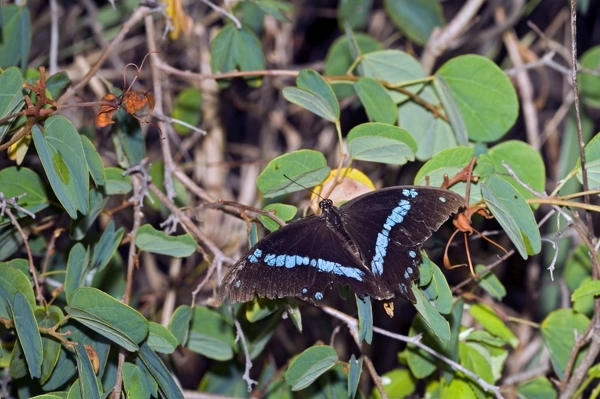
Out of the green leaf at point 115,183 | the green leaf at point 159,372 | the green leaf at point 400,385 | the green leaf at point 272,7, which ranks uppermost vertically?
the green leaf at point 272,7

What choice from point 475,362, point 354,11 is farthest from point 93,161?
point 354,11

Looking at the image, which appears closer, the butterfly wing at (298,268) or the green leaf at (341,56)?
the butterfly wing at (298,268)

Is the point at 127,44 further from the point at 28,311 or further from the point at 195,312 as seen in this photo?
the point at 28,311

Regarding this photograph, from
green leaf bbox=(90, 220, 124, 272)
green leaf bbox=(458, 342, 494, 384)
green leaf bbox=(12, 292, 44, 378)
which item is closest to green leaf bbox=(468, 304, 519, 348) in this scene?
green leaf bbox=(458, 342, 494, 384)

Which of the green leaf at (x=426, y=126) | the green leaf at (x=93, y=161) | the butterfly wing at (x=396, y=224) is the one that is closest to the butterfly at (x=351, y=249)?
the butterfly wing at (x=396, y=224)

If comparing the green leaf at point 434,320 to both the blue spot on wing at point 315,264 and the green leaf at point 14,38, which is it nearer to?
the blue spot on wing at point 315,264

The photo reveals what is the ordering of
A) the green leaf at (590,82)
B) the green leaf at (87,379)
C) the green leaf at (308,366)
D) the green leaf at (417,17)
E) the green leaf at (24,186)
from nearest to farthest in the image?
1. the green leaf at (87,379)
2. the green leaf at (308,366)
3. the green leaf at (24,186)
4. the green leaf at (590,82)
5. the green leaf at (417,17)

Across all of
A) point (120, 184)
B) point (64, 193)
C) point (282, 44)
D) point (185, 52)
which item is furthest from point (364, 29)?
point (64, 193)
